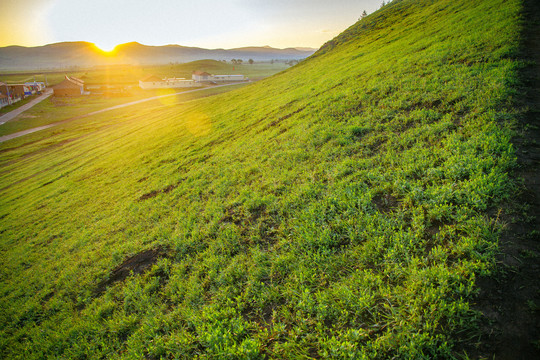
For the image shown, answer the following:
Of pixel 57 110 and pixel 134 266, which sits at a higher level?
pixel 57 110

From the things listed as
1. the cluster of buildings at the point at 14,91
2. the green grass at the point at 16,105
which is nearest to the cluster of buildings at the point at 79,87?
Answer: the cluster of buildings at the point at 14,91

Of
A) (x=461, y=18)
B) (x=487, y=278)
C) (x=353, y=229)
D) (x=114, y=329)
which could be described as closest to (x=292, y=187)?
(x=353, y=229)

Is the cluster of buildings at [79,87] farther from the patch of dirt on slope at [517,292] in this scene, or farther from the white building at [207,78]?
the patch of dirt on slope at [517,292]

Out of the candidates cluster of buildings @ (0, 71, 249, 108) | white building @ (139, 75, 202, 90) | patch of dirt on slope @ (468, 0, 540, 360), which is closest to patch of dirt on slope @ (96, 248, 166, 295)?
patch of dirt on slope @ (468, 0, 540, 360)

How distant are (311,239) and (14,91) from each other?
133591 millimetres

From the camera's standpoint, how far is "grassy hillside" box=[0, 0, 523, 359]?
151 inches

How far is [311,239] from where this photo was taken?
5562mm

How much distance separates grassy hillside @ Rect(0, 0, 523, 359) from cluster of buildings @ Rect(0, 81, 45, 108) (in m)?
101

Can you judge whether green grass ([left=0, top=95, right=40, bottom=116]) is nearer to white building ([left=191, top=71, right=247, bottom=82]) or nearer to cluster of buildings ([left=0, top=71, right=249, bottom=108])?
cluster of buildings ([left=0, top=71, right=249, bottom=108])

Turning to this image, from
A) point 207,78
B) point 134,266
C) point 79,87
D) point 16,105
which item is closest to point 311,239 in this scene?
point 134,266

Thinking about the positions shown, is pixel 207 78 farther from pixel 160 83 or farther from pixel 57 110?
pixel 57 110

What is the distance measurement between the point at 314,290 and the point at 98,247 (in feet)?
32.4

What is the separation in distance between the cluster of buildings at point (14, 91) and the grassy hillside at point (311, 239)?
101 metres

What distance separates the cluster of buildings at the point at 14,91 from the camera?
76.5 metres
